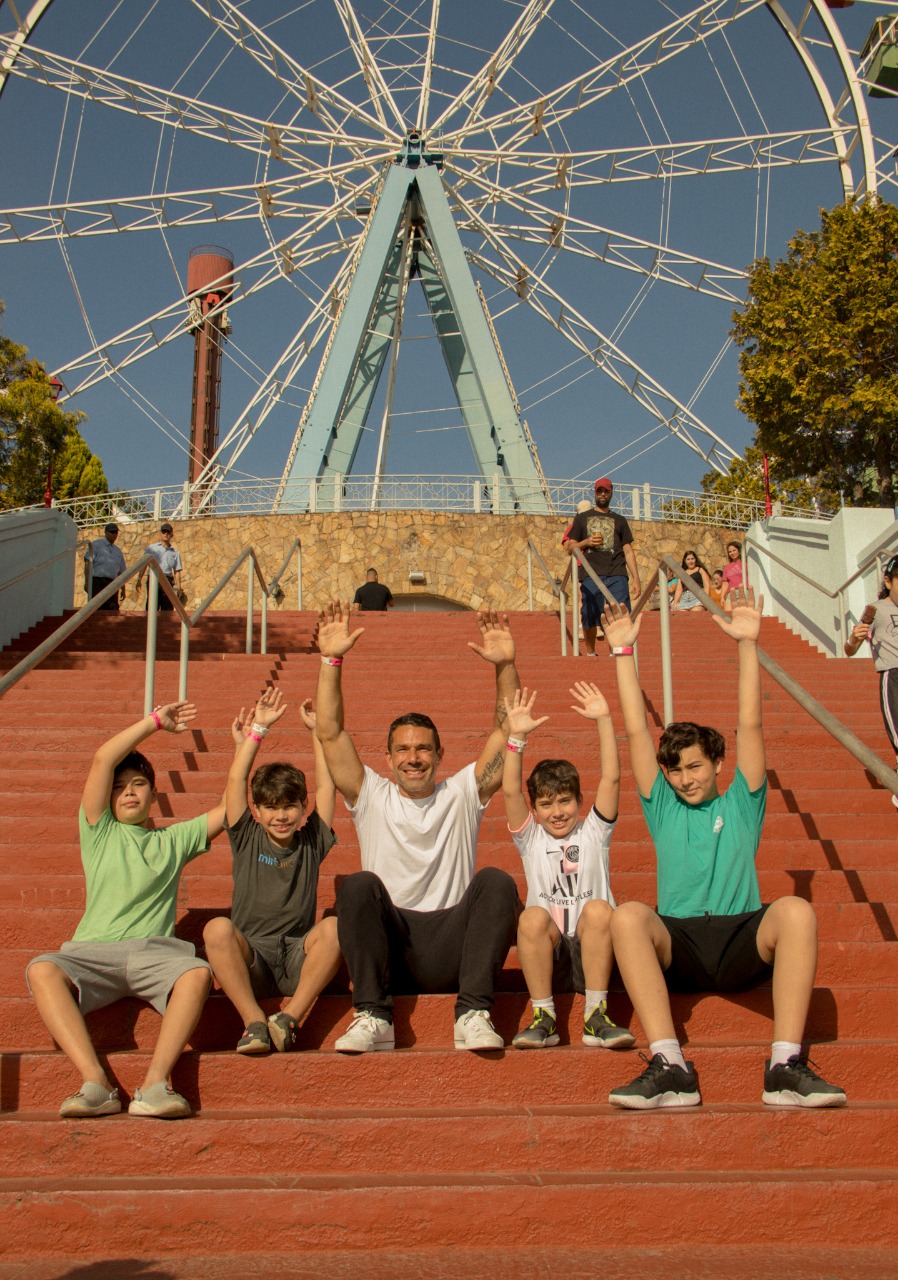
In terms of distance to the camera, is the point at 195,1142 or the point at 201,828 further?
the point at 201,828

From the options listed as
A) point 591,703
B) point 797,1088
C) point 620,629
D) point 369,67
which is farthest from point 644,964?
point 369,67

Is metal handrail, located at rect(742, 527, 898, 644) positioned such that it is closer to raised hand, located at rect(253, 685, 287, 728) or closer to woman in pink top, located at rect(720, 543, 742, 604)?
→ woman in pink top, located at rect(720, 543, 742, 604)

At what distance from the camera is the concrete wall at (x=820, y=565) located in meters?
9.32

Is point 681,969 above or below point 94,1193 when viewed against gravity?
above

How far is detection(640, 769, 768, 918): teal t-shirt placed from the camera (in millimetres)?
3562

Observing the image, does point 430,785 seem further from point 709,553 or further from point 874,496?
point 709,553

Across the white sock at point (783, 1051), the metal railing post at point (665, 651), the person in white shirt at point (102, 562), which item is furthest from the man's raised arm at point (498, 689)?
the person in white shirt at point (102, 562)

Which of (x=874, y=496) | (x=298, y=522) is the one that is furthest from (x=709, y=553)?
(x=298, y=522)

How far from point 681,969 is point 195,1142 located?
4.84ft

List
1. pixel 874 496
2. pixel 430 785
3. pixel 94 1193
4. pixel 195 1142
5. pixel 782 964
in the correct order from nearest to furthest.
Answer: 1. pixel 94 1193
2. pixel 195 1142
3. pixel 782 964
4. pixel 430 785
5. pixel 874 496

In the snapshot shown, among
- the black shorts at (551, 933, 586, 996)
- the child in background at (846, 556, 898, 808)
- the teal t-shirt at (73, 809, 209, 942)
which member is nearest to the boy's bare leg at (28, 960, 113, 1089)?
the teal t-shirt at (73, 809, 209, 942)

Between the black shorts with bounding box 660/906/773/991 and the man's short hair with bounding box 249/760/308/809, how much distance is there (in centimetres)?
124

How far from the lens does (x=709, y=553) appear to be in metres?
18.6

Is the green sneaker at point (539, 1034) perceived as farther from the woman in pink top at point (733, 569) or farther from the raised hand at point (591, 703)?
the woman in pink top at point (733, 569)
